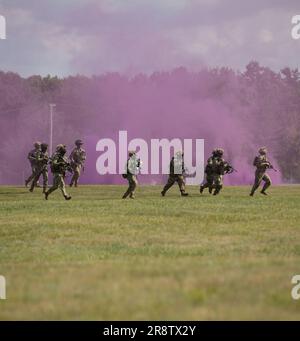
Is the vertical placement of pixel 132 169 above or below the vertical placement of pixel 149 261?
above

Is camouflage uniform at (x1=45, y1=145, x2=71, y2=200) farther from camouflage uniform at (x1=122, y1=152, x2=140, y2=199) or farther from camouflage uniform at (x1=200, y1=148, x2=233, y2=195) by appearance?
camouflage uniform at (x1=200, y1=148, x2=233, y2=195)

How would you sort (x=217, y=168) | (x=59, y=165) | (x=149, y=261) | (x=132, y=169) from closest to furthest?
(x=149, y=261) → (x=59, y=165) → (x=132, y=169) → (x=217, y=168)

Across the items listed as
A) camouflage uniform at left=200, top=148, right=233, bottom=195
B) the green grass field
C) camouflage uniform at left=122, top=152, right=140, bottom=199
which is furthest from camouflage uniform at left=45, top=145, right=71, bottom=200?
camouflage uniform at left=200, top=148, right=233, bottom=195

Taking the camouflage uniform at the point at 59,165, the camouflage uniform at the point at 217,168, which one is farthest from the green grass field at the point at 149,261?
the camouflage uniform at the point at 217,168

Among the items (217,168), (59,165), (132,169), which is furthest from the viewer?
(217,168)

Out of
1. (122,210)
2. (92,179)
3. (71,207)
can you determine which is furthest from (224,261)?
(92,179)

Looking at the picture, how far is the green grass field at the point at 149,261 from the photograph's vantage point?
746cm

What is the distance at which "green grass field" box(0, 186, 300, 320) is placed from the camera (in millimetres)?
7457

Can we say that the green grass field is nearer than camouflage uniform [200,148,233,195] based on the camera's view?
Yes

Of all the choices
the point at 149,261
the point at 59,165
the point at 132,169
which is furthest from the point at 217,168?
the point at 149,261

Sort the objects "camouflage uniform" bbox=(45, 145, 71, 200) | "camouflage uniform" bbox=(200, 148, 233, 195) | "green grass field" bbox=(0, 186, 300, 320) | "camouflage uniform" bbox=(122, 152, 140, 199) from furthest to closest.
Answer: "camouflage uniform" bbox=(200, 148, 233, 195) → "camouflage uniform" bbox=(122, 152, 140, 199) → "camouflage uniform" bbox=(45, 145, 71, 200) → "green grass field" bbox=(0, 186, 300, 320)

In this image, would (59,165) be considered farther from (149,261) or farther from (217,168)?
(149,261)

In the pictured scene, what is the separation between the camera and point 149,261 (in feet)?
36.1
